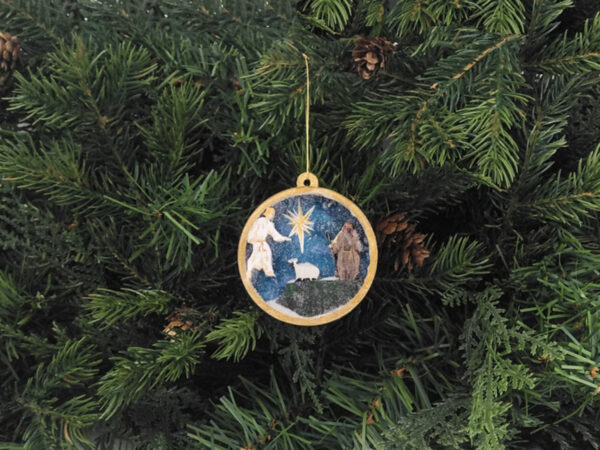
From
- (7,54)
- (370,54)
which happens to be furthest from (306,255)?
(7,54)

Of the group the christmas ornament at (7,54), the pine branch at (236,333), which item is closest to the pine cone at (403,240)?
the pine branch at (236,333)

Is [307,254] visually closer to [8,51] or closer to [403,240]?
[403,240]

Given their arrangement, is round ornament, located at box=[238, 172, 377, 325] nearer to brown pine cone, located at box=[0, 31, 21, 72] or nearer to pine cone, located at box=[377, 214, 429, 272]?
pine cone, located at box=[377, 214, 429, 272]

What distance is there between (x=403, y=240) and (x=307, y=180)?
0.28 feet

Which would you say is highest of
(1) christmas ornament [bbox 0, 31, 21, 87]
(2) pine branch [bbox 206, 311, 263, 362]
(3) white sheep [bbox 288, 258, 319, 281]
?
(1) christmas ornament [bbox 0, 31, 21, 87]

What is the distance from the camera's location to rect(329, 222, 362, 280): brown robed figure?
42 centimetres

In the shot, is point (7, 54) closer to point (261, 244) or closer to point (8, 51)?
point (8, 51)

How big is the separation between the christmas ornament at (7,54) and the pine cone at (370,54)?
0.25 m

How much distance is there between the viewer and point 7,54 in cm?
42

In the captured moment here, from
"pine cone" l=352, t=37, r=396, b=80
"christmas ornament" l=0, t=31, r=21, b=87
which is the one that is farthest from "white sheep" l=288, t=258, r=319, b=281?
"christmas ornament" l=0, t=31, r=21, b=87

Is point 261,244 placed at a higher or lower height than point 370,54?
lower

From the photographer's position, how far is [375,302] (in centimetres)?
47

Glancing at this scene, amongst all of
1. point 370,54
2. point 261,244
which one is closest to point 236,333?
A: point 261,244

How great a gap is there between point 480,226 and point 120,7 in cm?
33
